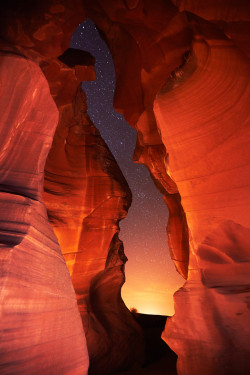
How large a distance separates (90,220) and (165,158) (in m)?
3.58

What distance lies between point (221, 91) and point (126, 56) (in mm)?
2620

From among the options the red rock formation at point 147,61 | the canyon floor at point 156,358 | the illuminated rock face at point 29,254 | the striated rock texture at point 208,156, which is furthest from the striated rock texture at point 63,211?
the striated rock texture at point 208,156

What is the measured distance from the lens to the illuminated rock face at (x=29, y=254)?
246cm

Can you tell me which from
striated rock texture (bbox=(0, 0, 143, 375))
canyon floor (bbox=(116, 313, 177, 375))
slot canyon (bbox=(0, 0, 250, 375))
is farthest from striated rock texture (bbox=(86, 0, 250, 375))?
canyon floor (bbox=(116, 313, 177, 375))

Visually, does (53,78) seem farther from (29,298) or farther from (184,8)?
(29,298)

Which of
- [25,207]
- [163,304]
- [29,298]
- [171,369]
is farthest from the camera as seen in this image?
[163,304]

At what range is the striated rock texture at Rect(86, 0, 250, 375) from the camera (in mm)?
3807

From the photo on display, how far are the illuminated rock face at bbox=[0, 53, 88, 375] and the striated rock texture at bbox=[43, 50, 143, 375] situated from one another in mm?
3391

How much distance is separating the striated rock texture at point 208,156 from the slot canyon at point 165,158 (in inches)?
0.5

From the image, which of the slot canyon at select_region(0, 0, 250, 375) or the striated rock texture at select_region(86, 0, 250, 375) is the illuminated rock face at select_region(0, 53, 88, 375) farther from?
the striated rock texture at select_region(86, 0, 250, 375)

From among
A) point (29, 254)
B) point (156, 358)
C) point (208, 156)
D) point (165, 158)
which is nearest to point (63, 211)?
point (165, 158)

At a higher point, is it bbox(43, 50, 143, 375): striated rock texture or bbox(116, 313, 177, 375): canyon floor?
bbox(43, 50, 143, 375): striated rock texture

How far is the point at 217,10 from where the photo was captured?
368 centimetres

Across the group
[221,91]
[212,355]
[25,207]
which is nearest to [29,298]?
[25,207]
